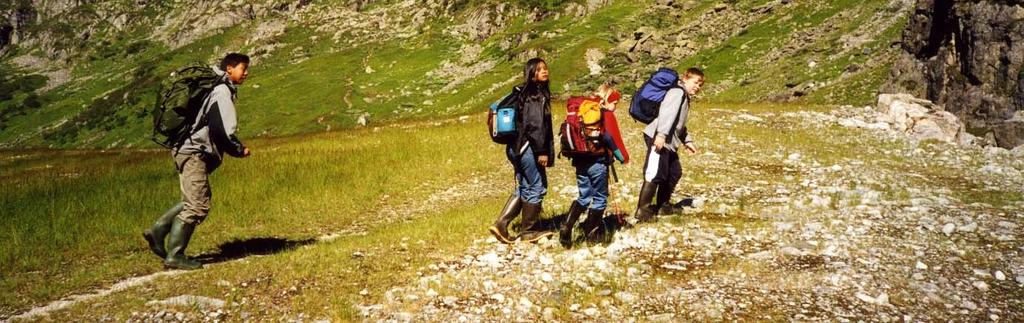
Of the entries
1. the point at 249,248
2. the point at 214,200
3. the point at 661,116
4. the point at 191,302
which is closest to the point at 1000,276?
the point at 661,116

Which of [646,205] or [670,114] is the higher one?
[670,114]

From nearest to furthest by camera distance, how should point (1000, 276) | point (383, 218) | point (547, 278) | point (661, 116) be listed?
point (1000, 276) → point (547, 278) → point (661, 116) → point (383, 218)

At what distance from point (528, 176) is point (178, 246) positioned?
5942 millimetres

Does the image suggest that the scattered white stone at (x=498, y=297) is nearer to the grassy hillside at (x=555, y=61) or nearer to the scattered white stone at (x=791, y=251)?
the scattered white stone at (x=791, y=251)

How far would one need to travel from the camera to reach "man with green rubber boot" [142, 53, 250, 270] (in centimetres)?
947

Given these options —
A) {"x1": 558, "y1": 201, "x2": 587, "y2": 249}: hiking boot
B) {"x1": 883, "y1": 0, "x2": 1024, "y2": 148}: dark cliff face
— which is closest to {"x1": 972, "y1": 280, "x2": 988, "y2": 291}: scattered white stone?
{"x1": 558, "y1": 201, "x2": 587, "y2": 249}: hiking boot

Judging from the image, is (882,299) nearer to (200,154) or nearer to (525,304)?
(525,304)

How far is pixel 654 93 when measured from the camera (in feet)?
35.6

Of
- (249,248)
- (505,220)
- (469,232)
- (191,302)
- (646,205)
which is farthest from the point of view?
(249,248)

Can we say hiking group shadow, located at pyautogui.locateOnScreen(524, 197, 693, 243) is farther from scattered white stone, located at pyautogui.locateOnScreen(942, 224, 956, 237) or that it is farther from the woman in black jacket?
scattered white stone, located at pyautogui.locateOnScreen(942, 224, 956, 237)

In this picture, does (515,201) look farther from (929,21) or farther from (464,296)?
(929,21)

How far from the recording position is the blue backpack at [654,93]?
35.2 ft

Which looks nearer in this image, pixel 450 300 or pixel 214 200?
pixel 450 300

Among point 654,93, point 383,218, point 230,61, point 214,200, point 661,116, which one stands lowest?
point 383,218
